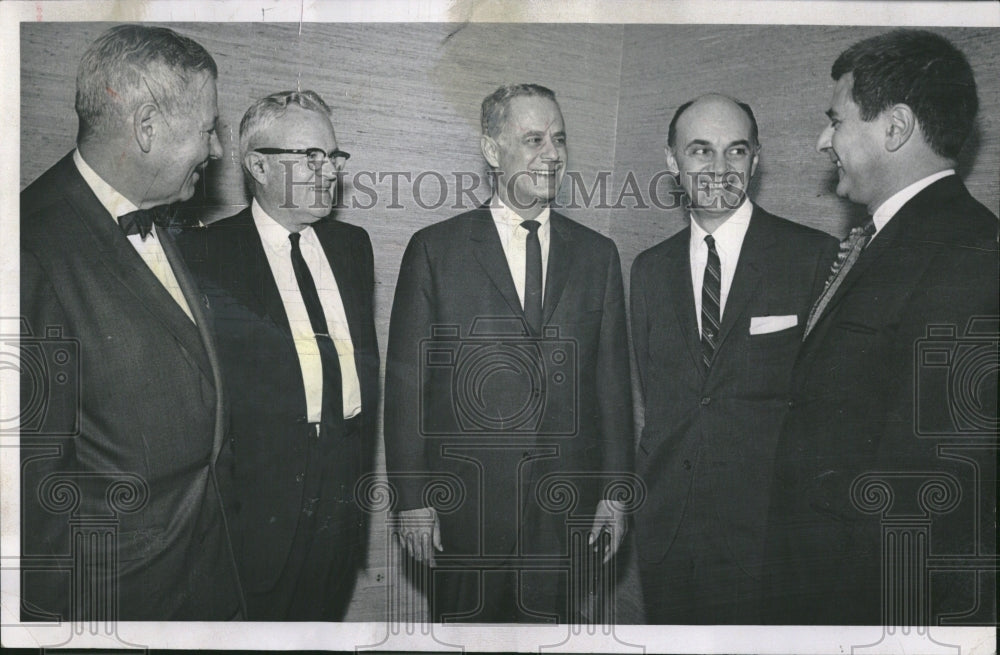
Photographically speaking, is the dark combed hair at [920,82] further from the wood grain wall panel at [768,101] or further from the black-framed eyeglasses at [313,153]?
the black-framed eyeglasses at [313,153]

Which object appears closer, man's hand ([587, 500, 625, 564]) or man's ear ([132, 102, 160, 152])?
man's ear ([132, 102, 160, 152])

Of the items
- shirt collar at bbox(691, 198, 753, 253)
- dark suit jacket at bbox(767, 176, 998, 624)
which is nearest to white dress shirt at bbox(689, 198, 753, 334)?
shirt collar at bbox(691, 198, 753, 253)

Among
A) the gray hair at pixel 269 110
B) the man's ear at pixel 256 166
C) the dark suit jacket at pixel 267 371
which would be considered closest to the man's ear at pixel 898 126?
the dark suit jacket at pixel 267 371

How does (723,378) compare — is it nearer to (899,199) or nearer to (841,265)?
(841,265)

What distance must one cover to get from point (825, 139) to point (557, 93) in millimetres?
1015

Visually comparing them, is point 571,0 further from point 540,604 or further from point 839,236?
point 540,604

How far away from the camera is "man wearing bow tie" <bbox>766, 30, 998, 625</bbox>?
10.8ft

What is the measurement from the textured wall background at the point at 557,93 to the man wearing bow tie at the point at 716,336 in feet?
0.25

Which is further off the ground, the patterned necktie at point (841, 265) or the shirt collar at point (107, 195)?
the shirt collar at point (107, 195)

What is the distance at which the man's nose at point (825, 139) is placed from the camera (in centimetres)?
333

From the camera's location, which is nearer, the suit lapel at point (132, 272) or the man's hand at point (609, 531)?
the suit lapel at point (132, 272)

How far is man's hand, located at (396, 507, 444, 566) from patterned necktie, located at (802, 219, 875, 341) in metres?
1.54

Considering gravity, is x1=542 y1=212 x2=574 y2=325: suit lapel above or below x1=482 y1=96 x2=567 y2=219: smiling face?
below

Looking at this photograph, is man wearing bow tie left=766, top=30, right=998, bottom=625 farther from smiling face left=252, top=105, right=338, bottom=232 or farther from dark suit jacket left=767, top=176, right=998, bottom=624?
smiling face left=252, top=105, right=338, bottom=232
